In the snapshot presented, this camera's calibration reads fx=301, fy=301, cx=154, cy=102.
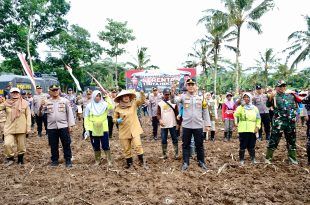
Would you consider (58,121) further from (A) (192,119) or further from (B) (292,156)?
(B) (292,156)

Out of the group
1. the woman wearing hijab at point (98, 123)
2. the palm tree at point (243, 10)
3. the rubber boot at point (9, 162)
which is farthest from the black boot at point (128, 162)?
the palm tree at point (243, 10)

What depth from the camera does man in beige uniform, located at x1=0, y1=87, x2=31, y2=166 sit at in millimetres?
6570

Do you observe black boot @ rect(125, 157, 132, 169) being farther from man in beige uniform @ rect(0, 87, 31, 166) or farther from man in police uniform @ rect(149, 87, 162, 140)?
man in police uniform @ rect(149, 87, 162, 140)

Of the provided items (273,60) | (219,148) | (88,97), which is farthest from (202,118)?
(273,60)

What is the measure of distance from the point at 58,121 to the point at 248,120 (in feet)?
13.0

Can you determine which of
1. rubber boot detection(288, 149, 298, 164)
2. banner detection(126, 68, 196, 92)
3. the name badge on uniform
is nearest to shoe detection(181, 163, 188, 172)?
rubber boot detection(288, 149, 298, 164)

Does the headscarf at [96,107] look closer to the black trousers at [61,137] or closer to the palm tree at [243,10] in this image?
the black trousers at [61,137]

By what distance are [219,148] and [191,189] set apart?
370cm

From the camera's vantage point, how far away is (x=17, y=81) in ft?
58.2

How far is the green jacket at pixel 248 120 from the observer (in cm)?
623

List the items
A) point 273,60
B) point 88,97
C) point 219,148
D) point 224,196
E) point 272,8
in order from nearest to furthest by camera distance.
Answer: point 224,196, point 219,148, point 88,97, point 272,8, point 273,60

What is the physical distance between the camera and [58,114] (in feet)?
20.6

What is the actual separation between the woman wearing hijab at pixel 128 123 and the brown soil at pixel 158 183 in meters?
0.41

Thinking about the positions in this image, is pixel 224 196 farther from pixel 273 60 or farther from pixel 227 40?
pixel 273 60
